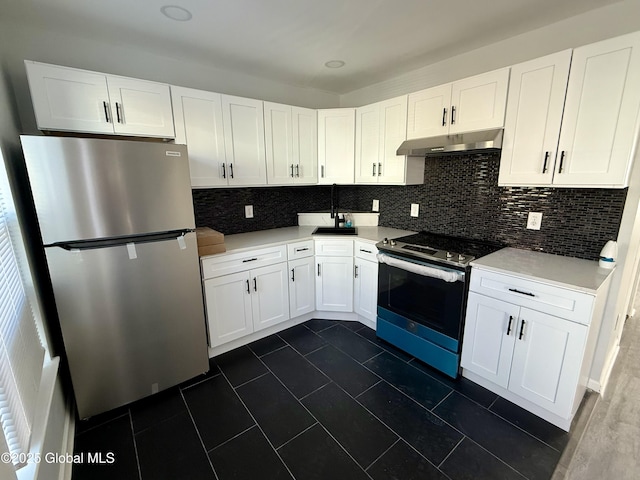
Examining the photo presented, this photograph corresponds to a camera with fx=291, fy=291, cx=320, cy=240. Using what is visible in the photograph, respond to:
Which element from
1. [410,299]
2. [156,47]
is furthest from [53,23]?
[410,299]

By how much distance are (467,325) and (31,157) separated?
2.76 meters

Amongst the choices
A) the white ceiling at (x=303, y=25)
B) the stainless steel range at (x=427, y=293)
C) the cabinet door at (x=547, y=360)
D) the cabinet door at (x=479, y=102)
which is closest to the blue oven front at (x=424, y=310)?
the stainless steel range at (x=427, y=293)

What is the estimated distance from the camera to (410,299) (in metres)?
2.33

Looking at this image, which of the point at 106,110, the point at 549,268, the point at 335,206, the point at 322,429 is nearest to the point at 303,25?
the point at 106,110

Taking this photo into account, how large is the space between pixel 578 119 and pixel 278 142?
7.24 ft

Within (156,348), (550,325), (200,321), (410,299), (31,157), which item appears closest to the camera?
(31,157)

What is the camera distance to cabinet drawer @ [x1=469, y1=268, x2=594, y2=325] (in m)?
1.55

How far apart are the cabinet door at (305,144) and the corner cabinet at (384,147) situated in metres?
0.44

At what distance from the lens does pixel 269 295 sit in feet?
8.67

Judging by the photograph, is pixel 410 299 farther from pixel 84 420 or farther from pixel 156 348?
pixel 84 420

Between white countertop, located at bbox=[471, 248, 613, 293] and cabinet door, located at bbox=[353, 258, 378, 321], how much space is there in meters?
0.93

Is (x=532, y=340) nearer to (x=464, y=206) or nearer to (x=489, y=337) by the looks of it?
(x=489, y=337)

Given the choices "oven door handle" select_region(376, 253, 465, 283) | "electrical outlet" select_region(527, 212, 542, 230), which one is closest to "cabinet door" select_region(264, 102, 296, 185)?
"oven door handle" select_region(376, 253, 465, 283)

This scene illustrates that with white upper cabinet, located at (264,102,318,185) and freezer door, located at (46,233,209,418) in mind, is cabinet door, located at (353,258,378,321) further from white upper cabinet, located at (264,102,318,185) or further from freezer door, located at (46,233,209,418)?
freezer door, located at (46,233,209,418)
